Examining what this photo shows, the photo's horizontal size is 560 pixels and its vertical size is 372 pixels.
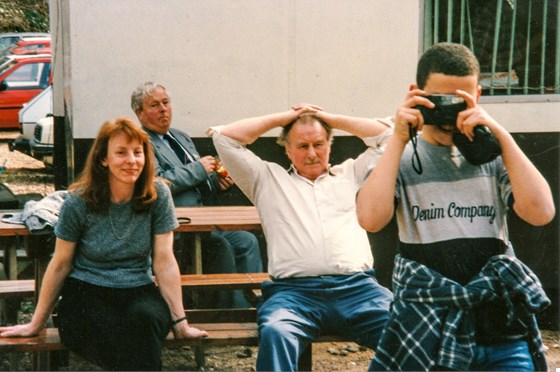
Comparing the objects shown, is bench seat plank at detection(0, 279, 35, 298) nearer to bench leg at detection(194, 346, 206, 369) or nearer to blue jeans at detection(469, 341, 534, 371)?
bench leg at detection(194, 346, 206, 369)

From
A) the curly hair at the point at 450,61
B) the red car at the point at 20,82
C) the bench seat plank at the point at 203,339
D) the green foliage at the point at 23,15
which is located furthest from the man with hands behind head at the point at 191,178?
the green foliage at the point at 23,15

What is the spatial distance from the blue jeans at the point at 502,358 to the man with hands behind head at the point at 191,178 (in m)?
2.73

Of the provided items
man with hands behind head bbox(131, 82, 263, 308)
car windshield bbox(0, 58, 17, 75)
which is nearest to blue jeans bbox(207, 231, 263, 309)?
man with hands behind head bbox(131, 82, 263, 308)

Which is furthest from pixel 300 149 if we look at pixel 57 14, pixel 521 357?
pixel 57 14

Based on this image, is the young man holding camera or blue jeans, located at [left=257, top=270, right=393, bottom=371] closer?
the young man holding camera

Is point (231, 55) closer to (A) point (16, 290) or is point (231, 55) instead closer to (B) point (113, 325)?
(A) point (16, 290)

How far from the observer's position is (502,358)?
2.73 m

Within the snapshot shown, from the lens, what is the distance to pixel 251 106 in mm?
5855

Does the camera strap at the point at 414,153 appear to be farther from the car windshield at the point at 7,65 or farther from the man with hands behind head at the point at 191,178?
the car windshield at the point at 7,65

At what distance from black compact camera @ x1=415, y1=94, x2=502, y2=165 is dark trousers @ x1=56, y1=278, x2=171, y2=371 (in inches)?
66.5

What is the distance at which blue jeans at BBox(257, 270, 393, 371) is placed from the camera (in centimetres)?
386

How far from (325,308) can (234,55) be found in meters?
2.38

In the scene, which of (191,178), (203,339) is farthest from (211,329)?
(191,178)

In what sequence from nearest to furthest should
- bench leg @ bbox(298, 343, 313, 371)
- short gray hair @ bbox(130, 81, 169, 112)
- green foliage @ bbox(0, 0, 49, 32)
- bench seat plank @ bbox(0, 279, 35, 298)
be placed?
bench leg @ bbox(298, 343, 313, 371) < bench seat plank @ bbox(0, 279, 35, 298) < short gray hair @ bbox(130, 81, 169, 112) < green foliage @ bbox(0, 0, 49, 32)
